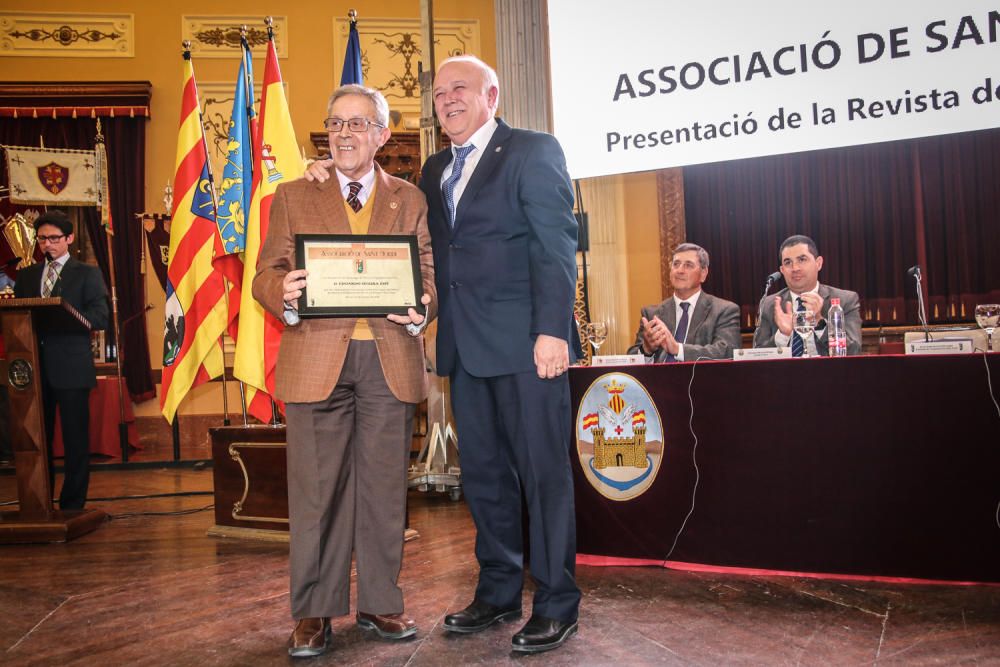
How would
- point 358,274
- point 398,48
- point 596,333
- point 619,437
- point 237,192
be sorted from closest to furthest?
point 358,274
point 619,437
point 596,333
point 237,192
point 398,48

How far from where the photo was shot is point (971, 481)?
271cm

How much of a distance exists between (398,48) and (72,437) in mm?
5687

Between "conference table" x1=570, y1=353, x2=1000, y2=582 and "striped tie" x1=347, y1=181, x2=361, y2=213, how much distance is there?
4.11 ft

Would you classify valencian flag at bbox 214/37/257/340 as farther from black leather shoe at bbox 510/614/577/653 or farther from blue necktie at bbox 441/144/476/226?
black leather shoe at bbox 510/614/577/653

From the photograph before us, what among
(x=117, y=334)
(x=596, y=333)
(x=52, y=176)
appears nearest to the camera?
(x=596, y=333)

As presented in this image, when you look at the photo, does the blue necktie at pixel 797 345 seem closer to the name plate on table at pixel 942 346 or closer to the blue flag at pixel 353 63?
the name plate on table at pixel 942 346

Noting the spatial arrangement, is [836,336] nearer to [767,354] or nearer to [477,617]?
[767,354]

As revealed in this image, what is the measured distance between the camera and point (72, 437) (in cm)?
469

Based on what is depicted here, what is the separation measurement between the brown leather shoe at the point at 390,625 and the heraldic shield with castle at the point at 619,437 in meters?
1.05

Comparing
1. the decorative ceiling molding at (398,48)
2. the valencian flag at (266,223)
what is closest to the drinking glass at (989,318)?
the valencian flag at (266,223)

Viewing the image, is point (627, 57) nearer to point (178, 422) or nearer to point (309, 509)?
point (309, 509)

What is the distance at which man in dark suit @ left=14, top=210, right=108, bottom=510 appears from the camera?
4555 millimetres

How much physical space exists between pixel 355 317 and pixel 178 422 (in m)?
6.66

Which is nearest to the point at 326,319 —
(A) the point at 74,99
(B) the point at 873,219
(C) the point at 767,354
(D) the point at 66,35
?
(C) the point at 767,354
